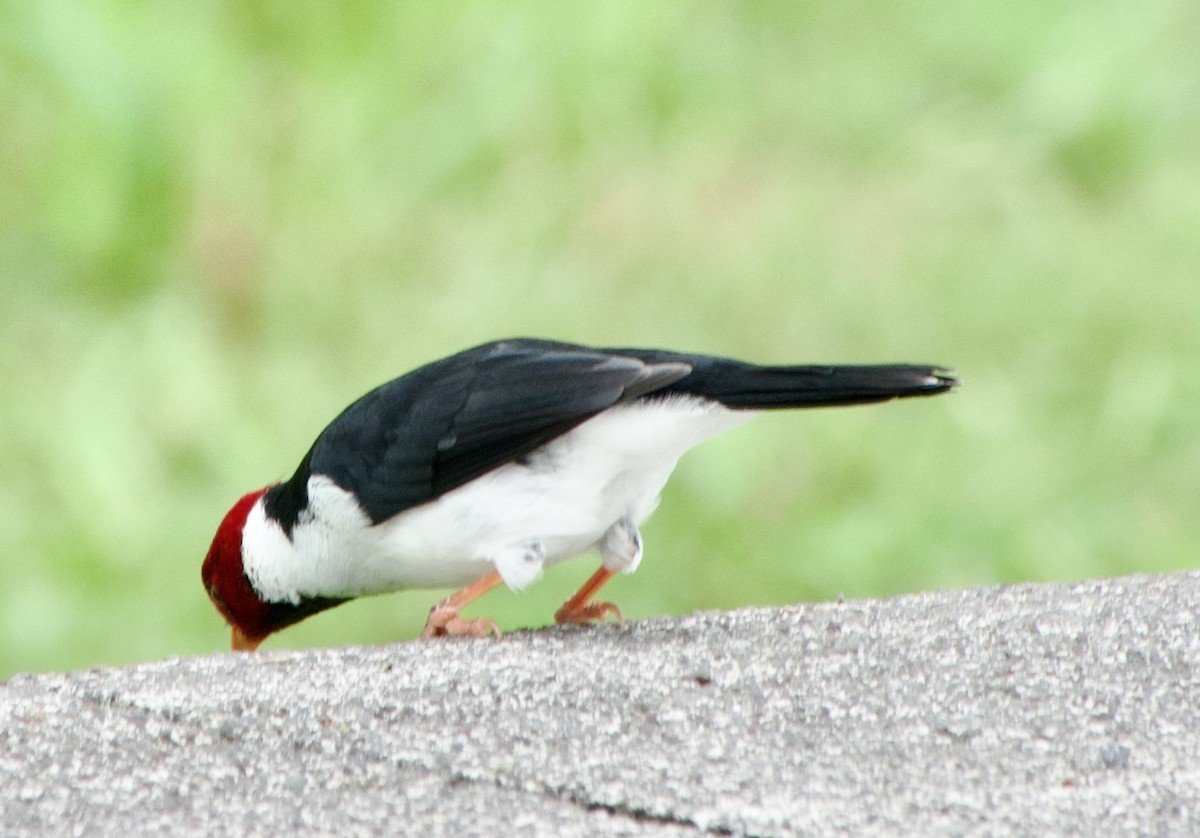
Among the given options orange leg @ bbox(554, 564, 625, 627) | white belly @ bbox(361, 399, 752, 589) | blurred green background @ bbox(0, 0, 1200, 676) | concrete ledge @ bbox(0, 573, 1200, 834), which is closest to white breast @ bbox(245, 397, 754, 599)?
white belly @ bbox(361, 399, 752, 589)

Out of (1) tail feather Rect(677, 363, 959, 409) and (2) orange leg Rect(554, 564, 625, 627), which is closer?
(1) tail feather Rect(677, 363, 959, 409)

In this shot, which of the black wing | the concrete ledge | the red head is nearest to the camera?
the concrete ledge

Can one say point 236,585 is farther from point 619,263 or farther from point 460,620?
point 619,263

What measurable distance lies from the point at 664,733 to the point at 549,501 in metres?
1.10

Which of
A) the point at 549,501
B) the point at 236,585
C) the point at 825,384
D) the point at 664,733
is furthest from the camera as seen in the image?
the point at 236,585

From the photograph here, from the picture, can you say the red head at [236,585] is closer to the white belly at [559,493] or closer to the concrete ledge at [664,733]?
the white belly at [559,493]

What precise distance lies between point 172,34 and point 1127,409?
4.21 m

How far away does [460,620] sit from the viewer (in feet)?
12.8

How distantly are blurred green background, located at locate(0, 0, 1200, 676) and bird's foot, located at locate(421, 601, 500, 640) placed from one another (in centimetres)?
227

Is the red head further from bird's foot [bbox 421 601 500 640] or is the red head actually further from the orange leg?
the orange leg

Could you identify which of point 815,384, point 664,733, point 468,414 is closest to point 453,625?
point 468,414

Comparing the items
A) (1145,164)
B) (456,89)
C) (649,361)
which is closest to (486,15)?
(456,89)

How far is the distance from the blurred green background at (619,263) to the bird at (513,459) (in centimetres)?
219

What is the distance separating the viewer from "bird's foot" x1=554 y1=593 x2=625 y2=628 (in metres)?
4.03
